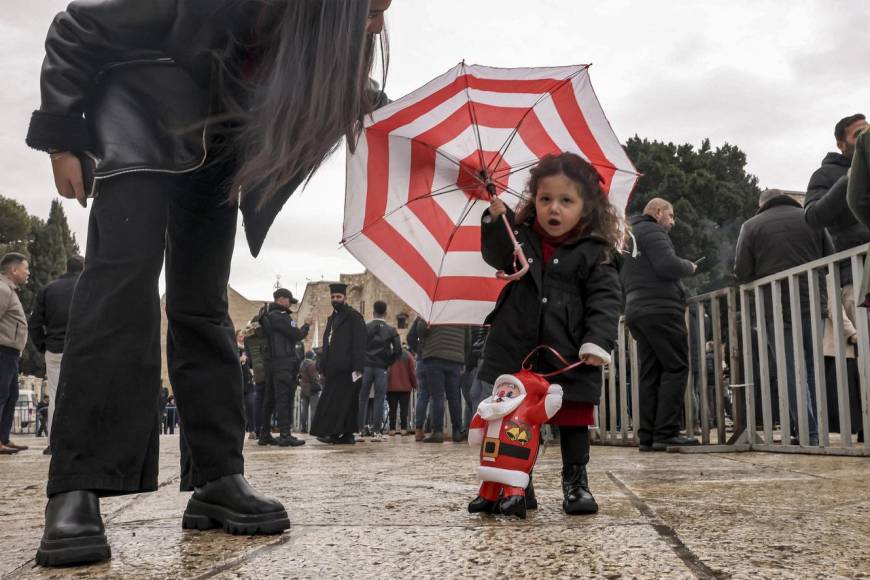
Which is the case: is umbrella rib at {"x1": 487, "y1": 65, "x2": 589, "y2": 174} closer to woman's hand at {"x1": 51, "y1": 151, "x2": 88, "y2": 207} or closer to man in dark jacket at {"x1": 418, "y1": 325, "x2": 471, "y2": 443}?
woman's hand at {"x1": 51, "y1": 151, "x2": 88, "y2": 207}

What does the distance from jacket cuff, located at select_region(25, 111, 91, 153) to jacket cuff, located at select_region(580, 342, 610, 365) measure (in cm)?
144

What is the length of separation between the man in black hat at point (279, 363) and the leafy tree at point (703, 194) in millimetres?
23518

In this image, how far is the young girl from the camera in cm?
252

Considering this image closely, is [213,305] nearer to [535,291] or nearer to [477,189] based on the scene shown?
[535,291]

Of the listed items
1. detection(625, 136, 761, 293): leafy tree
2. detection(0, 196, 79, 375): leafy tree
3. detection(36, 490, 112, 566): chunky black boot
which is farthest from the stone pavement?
detection(0, 196, 79, 375): leafy tree

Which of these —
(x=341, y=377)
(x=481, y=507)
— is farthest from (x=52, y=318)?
(x=481, y=507)

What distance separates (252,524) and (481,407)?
0.75 meters

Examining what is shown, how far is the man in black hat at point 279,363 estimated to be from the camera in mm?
9055

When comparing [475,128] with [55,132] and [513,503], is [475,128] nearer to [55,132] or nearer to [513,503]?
[513,503]

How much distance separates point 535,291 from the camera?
263cm

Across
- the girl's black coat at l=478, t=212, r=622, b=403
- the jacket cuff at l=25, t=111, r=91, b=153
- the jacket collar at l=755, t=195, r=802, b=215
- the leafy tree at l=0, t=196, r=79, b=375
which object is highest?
the leafy tree at l=0, t=196, r=79, b=375

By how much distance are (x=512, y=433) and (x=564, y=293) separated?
491 mm

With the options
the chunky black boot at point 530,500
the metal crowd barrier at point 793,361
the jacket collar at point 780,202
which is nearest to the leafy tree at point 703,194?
the jacket collar at point 780,202

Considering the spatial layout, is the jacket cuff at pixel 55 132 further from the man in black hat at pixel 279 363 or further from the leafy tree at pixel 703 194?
the leafy tree at pixel 703 194
